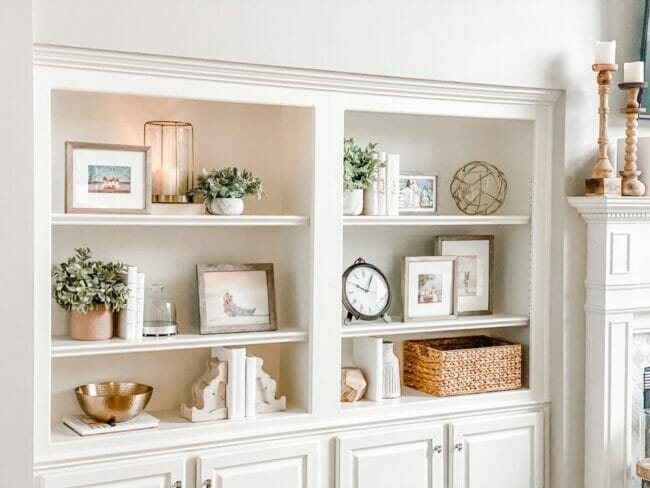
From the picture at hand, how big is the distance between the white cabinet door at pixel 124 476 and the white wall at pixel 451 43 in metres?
1.26

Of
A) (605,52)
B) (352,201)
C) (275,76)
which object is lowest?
(352,201)

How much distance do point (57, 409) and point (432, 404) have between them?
4.35 feet

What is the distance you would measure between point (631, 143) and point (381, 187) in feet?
3.15

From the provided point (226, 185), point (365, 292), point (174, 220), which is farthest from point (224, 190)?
point (365, 292)

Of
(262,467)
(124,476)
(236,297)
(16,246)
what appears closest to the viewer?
(16,246)

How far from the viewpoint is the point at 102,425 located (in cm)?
294

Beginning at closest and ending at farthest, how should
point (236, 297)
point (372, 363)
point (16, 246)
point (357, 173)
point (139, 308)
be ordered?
1. point (16, 246)
2. point (139, 308)
3. point (236, 297)
4. point (357, 173)
5. point (372, 363)

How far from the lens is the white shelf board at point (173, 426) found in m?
2.88

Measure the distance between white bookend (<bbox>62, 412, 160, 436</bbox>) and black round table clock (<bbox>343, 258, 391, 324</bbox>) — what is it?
84 cm

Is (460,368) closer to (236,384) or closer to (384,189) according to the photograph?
(384,189)

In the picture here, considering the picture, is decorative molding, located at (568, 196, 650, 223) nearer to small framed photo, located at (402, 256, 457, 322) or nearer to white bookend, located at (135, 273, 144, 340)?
small framed photo, located at (402, 256, 457, 322)

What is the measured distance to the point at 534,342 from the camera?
12.0 feet

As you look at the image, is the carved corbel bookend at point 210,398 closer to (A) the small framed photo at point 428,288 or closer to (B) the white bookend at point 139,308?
(B) the white bookend at point 139,308

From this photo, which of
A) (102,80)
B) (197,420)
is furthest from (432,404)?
(102,80)
